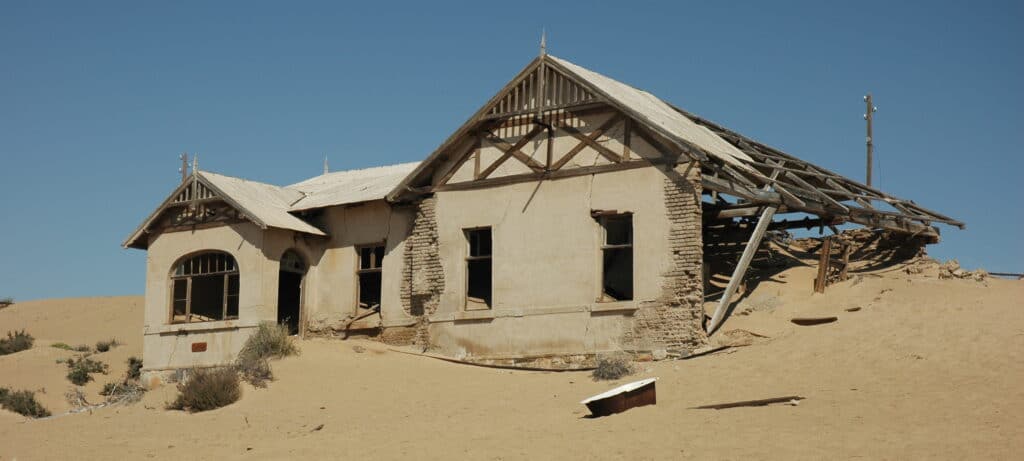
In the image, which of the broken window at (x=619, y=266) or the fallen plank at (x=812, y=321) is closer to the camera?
the fallen plank at (x=812, y=321)

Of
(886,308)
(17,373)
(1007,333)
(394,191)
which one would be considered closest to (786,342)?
(886,308)

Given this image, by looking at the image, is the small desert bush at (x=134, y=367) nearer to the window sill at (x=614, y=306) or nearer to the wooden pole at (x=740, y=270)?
the window sill at (x=614, y=306)

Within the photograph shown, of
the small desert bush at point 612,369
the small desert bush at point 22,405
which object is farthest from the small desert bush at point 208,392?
the small desert bush at point 612,369

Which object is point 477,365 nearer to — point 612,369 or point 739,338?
point 612,369

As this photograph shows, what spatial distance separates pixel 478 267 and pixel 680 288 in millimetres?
6846

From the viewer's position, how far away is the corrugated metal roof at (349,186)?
27.8m

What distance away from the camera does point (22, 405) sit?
1033 inches

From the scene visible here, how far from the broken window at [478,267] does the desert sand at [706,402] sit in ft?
7.48

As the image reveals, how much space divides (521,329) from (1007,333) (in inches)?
372

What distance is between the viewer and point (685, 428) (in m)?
16.4

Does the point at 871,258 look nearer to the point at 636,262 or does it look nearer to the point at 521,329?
the point at 636,262

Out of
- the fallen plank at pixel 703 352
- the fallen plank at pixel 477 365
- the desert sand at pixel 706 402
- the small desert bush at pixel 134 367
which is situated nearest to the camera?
the desert sand at pixel 706 402

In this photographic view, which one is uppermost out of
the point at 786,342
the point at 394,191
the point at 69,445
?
the point at 394,191

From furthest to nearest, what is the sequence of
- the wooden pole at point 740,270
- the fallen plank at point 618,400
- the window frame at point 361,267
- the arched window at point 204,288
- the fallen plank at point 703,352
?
the arched window at point 204,288 < the window frame at point 361,267 < the wooden pole at point 740,270 < the fallen plank at point 703,352 < the fallen plank at point 618,400
